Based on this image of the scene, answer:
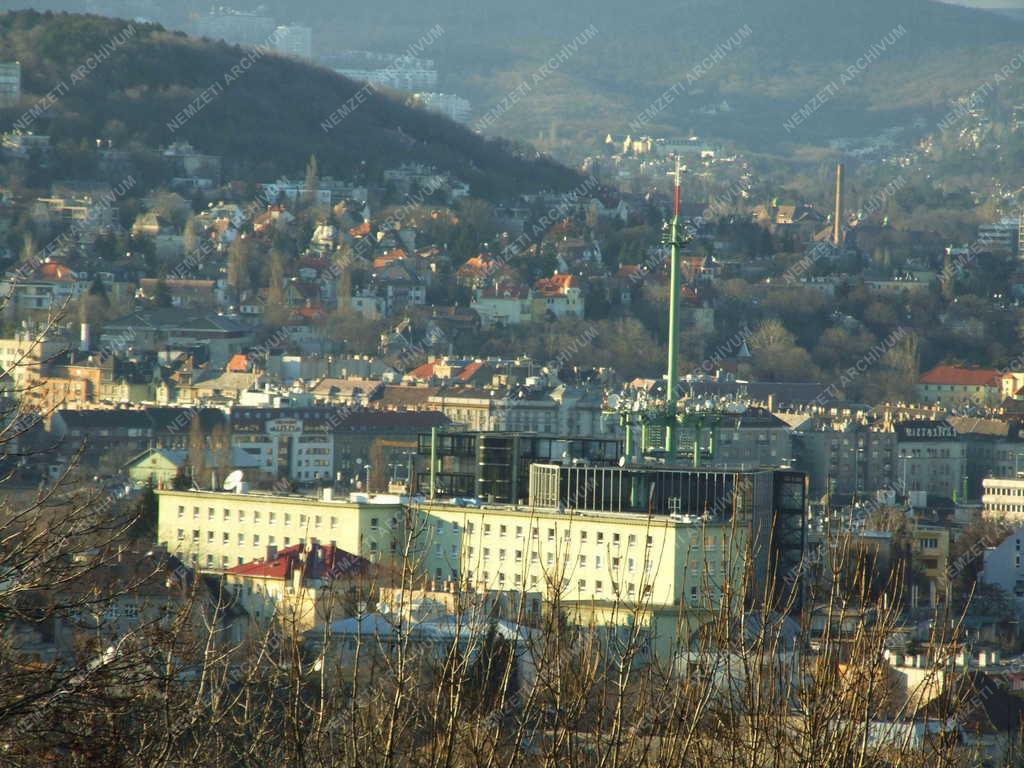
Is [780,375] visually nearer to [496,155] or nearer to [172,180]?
[172,180]

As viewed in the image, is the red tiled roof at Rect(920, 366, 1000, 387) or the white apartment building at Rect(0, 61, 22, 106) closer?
the red tiled roof at Rect(920, 366, 1000, 387)

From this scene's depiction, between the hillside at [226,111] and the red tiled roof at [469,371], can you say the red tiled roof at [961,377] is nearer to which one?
the red tiled roof at [469,371]

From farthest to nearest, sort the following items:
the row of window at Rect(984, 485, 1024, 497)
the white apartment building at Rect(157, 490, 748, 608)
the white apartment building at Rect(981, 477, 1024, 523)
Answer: the row of window at Rect(984, 485, 1024, 497) → the white apartment building at Rect(981, 477, 1024, 523) → the white apartment building at Rect(157, 490, 748, 608)

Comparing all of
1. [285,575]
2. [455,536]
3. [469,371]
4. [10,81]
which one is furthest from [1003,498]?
[10,81]

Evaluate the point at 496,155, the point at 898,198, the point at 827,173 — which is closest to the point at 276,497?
the point at 496,155

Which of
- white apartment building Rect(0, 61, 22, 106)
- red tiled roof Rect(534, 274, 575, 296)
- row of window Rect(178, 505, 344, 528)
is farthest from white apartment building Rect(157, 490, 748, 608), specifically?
white apartment building Rect(0, 61, 22, 106)

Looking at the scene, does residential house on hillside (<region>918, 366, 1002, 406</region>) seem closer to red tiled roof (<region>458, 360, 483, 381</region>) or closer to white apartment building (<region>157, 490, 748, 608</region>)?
red tiled roof (<region>458, 360, 483, 381</region>)

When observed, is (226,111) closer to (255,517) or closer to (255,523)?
(255,517)
